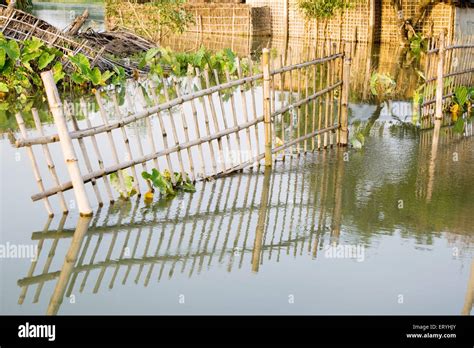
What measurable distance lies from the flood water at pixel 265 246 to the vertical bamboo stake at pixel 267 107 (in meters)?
0.20

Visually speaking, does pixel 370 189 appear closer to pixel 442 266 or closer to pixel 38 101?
pixel 442 266

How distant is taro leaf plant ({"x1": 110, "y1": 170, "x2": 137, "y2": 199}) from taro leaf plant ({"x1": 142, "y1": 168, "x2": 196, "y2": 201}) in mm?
182

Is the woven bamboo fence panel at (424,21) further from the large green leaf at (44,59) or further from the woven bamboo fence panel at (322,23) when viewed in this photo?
the large green leaf at (44,59)

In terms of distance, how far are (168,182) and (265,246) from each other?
1.58m

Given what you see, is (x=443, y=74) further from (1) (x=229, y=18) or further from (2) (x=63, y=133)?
(1) (x=229, y=18)

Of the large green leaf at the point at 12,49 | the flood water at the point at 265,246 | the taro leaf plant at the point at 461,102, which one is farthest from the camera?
the large green leaf at the point at 12,49

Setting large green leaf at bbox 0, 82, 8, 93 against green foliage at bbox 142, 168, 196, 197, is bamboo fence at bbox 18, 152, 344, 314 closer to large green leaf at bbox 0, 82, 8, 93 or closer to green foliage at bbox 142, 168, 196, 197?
green foliage at bbox 142, 168, 196, 197

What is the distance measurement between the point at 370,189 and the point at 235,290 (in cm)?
286

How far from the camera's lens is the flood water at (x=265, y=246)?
190 inches

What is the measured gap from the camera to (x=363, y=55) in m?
20.6

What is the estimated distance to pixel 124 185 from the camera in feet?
22.5

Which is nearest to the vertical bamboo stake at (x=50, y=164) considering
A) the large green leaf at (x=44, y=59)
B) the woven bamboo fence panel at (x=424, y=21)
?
the large green leaf at (x=44, y=59)

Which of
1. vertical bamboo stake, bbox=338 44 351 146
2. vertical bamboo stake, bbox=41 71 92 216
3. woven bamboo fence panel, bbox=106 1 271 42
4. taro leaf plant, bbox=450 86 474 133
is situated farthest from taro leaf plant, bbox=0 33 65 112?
woven bamboo fence panel, bbox=106 1 271 42
